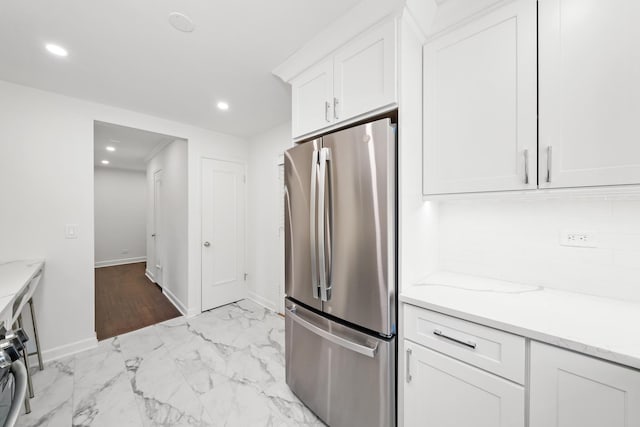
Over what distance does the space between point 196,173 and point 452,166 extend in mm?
3053

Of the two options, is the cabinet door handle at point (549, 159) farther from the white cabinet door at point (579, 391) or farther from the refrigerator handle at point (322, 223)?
the refrigerator handle at point (322, 223)

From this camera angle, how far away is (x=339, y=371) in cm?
143

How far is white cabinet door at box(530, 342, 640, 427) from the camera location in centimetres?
79

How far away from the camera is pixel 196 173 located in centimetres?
327

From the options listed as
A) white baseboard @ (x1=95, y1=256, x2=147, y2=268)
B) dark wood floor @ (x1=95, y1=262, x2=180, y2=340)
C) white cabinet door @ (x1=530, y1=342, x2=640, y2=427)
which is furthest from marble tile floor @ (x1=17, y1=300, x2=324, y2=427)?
white baseboard @ (x1=95, y1=256, x2=147, y2=268)

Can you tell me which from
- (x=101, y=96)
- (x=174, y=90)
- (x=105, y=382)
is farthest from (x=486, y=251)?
(x=101, y=96)

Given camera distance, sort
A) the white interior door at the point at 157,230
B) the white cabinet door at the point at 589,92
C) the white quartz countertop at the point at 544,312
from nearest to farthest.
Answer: the white quartz countertop at the point at 544,312
the white cabinet door at the point at 589,92
the white interior door at the point at 157,230

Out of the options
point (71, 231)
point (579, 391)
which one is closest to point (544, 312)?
point (579, 391)

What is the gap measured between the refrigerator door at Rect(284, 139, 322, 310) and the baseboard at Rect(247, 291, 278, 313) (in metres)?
1.77

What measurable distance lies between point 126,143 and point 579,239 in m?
5.39

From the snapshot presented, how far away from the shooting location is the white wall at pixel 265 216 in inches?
130

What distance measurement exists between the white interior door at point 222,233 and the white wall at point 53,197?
1.14m

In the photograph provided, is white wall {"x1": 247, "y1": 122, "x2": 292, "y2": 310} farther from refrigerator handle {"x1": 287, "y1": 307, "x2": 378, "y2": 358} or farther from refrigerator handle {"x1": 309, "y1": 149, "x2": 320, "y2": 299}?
refrigerator handle {"x1": 309, "y1": 149, "x2": 320, "y2": 299}

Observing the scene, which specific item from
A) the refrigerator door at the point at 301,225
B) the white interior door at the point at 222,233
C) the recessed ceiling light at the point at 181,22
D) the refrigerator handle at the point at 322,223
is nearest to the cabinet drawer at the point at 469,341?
the refrigerator handle at the point at 322,223
